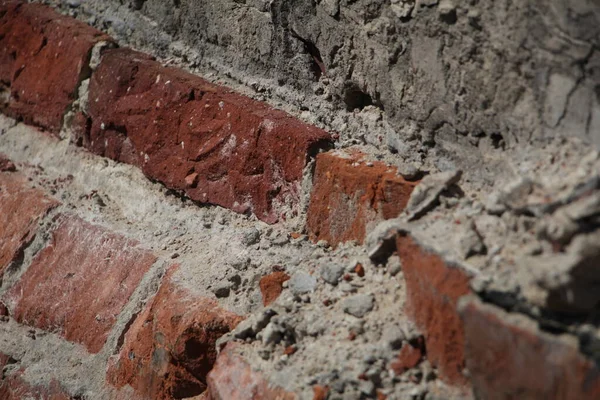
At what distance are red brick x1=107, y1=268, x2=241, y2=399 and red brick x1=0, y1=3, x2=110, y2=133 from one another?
0.71m

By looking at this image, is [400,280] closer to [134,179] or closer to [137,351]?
[137,351]

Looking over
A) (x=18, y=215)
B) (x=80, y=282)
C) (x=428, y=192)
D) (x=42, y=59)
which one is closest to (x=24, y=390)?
(x=80, y=282)

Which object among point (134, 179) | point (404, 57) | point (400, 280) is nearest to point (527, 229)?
point (400, 280)

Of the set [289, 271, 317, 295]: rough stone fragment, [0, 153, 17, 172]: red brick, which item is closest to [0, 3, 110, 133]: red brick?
[0, 153, 17, 172]: red brick

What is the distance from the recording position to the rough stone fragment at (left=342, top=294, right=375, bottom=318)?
1.31m

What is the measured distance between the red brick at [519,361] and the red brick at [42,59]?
53.1 inches

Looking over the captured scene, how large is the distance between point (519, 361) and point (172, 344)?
0.70 meters

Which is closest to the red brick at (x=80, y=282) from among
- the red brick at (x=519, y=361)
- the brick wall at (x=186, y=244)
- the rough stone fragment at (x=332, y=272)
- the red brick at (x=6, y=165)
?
the brick wall at (x=186, y=244)

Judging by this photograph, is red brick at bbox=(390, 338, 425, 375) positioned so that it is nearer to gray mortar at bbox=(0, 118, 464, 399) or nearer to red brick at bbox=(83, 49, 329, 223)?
gray mortar at bbox=(0, 118, 464, 399)

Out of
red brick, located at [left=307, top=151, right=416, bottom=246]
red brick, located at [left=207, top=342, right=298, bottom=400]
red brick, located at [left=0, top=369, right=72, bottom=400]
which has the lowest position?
red brick, located at [left=0, top=369, right=72, bottom=400]

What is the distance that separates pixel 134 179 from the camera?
192 cm

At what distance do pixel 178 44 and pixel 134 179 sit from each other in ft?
1.14

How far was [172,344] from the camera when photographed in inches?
59.6

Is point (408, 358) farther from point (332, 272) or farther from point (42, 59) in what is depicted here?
point (42, 59)
